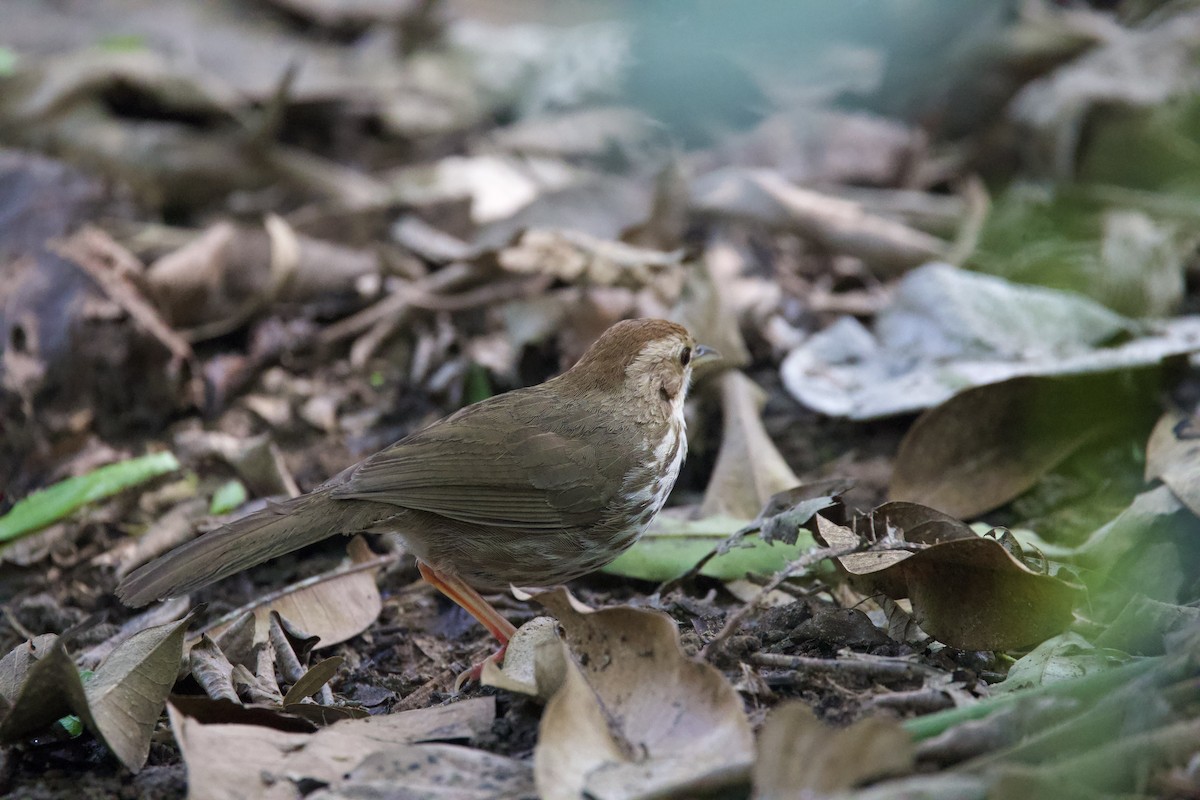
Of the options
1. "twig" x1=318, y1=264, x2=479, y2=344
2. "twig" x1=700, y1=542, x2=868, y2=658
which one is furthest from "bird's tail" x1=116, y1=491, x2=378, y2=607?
"twig" x1=318, y1=264, x2=479, y2=344

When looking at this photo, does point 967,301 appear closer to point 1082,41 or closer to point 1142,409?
point 1142,409

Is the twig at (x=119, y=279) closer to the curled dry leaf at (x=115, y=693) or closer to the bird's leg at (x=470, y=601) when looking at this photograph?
the bird's leg at (x=470, y=601)

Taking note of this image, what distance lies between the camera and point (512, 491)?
426 cm

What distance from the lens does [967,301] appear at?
18.0 ft

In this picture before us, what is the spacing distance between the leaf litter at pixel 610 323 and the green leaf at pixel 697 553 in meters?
0.02

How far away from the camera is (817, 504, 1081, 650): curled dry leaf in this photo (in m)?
3.16

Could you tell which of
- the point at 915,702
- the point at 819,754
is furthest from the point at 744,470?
the point at 819,754

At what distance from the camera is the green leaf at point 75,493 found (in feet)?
15.5

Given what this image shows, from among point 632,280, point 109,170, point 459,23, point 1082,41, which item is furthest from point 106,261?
point 1082,41

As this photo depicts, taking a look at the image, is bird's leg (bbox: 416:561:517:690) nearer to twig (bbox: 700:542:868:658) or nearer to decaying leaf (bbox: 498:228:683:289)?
twig (bbox: 700:542:868:658)

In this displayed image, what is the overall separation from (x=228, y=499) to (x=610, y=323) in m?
1.93

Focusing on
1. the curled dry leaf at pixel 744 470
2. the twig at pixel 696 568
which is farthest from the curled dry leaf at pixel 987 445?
the twig at pixel 696 568

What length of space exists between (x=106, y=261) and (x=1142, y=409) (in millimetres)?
4962

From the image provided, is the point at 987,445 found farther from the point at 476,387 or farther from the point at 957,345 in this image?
the point at 476,387
